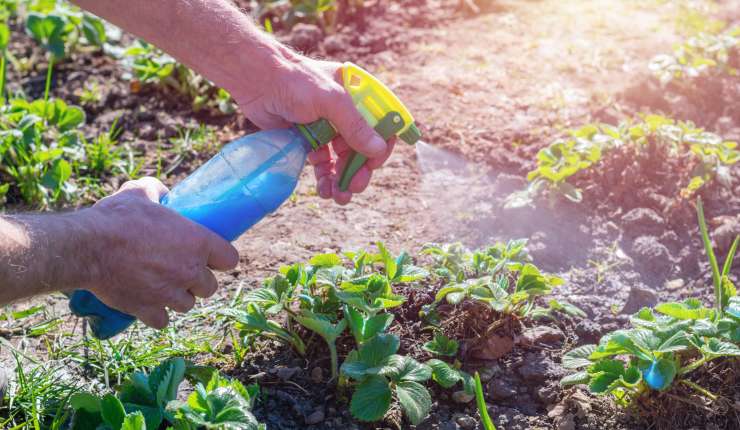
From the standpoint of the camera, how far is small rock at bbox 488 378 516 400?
239 cm

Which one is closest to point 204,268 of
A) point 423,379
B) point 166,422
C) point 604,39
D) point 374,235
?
point 166,422

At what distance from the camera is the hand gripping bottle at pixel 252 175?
88.4 inches

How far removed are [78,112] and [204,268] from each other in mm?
1575

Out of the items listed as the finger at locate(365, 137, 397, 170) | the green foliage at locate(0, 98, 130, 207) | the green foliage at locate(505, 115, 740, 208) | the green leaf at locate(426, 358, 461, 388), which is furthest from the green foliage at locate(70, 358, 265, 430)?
the green foliage at locate(505, 115, 740, 208)

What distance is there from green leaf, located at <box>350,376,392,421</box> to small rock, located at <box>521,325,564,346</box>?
56cm

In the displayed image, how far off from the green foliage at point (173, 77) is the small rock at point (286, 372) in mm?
1720

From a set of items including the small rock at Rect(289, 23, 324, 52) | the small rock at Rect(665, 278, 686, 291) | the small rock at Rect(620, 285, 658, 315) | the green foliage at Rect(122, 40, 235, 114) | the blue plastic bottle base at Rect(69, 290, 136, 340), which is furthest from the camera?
the small rock at Rect(289, 23, 324, 52)

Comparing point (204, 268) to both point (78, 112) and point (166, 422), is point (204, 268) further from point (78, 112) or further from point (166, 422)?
point (78, 112)

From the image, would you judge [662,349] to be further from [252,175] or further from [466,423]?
[252,175]

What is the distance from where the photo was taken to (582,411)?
2.31 metres

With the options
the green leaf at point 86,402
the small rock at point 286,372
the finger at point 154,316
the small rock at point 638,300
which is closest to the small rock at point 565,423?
the small rock at point 638,300

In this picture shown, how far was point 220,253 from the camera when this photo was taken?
2176 mm

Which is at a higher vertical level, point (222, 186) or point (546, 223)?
point (222, 186)

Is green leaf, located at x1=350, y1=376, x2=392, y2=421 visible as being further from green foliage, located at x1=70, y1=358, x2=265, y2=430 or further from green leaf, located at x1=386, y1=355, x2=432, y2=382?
green foliage, located at x1=70, y1=358, x2=265, y2=430
